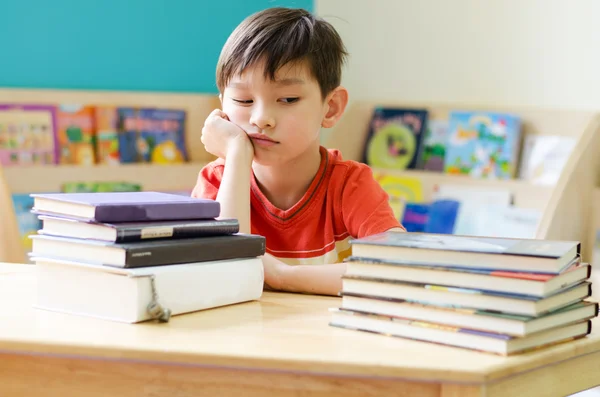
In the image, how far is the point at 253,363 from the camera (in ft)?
2.71

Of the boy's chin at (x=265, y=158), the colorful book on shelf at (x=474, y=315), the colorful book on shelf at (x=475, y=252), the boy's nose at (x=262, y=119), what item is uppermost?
the boy's nose at (x=262, y=119)

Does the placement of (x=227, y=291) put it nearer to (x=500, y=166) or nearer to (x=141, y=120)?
(x=500, y=166)

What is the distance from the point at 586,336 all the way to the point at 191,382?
0.49 meters

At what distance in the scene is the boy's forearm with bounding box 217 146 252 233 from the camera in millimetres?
1390

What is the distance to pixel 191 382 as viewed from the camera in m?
0.87

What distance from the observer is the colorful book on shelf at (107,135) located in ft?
10.3

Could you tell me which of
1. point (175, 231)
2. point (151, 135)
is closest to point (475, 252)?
point (175, 231)

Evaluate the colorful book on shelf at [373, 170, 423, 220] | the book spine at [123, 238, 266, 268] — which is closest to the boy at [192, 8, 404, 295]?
the book spine at [123, 238, 266, 268]

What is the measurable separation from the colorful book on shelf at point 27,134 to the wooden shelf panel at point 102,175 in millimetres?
42

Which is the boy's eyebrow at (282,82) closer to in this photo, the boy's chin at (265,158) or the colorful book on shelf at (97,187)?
the boy's chin at (265,158)

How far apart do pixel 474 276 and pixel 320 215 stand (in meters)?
0.69

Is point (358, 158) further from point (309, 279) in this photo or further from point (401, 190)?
point (309, 279)

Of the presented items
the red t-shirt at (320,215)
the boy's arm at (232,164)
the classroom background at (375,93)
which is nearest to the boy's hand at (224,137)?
the boy's arm at (232,164)

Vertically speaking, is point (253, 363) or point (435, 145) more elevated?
point (435, 145)
